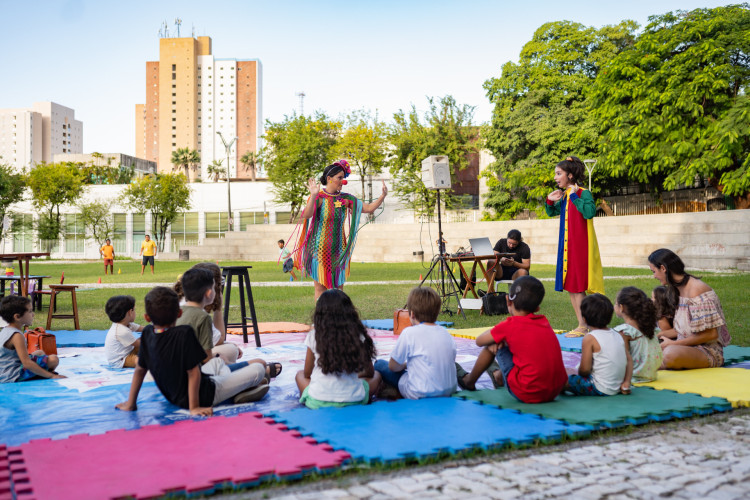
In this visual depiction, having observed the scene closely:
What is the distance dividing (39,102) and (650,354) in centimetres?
Result: 20406

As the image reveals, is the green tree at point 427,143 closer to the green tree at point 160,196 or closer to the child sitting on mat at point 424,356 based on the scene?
the green tree at point 160,196

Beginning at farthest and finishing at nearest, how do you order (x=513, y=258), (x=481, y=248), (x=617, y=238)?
(x=617, y=238) < (x=513, y=258) < (x=481, y=248)

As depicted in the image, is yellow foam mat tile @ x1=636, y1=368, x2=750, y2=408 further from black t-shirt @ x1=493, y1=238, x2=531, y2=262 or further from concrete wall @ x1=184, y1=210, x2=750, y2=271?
concrete wall @ x1=184, y1=210, x2=750, y2=271

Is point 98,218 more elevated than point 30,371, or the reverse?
point 98,218

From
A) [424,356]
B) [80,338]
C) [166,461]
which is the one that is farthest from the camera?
[80,338]

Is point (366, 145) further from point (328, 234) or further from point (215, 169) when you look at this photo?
point (215, 169)

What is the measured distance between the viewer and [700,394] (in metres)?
4.64

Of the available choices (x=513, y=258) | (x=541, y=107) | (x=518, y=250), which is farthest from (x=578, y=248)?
(x=541, y=107)

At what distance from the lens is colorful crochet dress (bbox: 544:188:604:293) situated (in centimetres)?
748

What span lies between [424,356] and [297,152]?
4336 centimetres

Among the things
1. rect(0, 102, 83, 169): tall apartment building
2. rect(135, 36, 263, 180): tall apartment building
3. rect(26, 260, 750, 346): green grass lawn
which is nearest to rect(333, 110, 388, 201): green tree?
rect(26, 260, 750, 346): green grass lawn

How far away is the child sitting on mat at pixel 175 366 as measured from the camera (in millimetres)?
4176

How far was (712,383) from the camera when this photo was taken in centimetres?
500

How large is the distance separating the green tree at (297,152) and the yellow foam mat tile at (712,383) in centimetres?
4193
